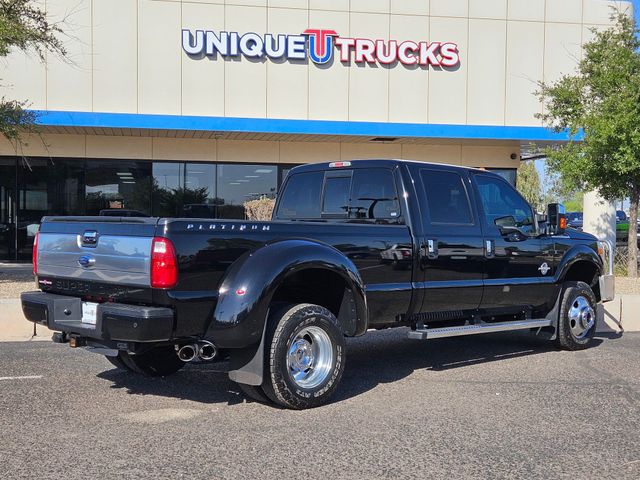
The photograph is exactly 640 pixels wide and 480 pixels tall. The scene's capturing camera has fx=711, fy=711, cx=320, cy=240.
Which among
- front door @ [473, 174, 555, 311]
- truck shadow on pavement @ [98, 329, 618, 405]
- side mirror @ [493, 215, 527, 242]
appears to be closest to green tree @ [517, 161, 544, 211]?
truck shadow on pavement @ [98, 329, 618, 405]

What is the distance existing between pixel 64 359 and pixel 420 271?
399 cm

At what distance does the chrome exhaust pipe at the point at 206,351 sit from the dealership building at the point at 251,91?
12.5 metres

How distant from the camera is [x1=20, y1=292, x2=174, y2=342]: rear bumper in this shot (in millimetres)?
4902

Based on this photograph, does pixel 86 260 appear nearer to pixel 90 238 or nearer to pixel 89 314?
pixel 90 238

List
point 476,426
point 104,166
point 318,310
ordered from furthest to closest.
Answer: point 104,166 < point 318,310 < point 476,426

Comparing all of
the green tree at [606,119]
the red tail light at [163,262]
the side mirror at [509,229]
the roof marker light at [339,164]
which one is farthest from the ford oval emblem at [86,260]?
the green tree at [606,119]

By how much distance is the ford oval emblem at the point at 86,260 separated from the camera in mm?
5343

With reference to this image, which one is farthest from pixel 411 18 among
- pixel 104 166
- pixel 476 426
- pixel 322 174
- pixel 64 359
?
pixel 476 426

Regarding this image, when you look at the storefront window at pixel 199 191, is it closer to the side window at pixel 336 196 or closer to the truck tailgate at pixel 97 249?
the side window at pixel 336 196

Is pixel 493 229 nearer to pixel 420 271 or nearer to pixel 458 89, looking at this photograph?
pixel 420 271

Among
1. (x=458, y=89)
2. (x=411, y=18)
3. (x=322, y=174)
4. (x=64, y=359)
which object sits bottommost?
(x=64, y=359)

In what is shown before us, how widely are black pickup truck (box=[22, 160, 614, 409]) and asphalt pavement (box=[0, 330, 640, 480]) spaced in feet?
1.33

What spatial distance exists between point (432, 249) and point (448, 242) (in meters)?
0.26

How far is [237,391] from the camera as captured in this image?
6.27m
